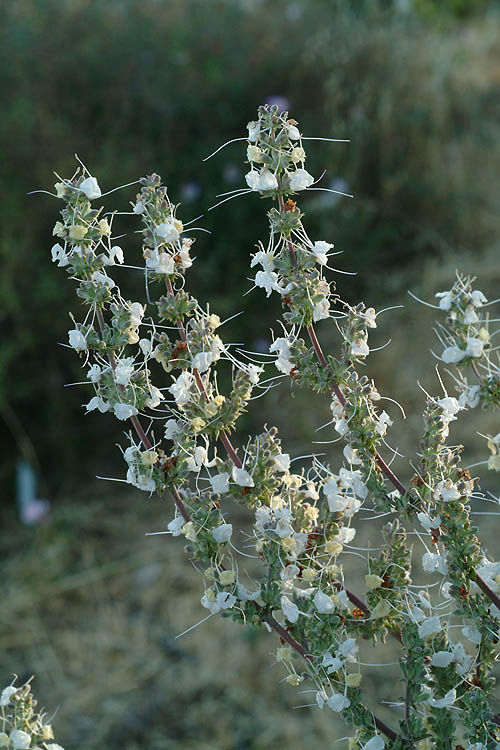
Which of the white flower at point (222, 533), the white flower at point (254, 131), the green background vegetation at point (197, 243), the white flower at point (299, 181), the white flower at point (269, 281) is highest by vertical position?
the white flower at point (254, 131)

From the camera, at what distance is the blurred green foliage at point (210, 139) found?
113 inches

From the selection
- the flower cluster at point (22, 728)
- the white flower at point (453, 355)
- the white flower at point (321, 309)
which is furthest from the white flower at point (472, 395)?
the flower cluster at point (22, 728)

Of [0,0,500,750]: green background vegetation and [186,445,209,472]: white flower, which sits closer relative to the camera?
[186,445,209,472]: white flower

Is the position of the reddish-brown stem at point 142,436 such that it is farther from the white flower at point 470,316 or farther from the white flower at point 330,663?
the white flower at point 470,316

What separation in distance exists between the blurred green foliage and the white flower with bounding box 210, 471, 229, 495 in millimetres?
1929

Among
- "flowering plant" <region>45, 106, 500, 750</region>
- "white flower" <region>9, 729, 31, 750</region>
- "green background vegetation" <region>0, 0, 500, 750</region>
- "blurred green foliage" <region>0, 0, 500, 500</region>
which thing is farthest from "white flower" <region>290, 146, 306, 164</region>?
"blurred green foliage" <region>0, 0, 500, 500</region>

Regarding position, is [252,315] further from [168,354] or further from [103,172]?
[168,354]

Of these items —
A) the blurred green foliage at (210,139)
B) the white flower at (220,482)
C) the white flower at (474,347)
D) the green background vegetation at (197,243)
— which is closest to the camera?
the white flower at (474,347)

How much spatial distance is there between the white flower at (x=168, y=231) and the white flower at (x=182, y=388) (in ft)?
0.39

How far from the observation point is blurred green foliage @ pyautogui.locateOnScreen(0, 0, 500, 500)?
2.86m

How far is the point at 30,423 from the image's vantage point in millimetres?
2973

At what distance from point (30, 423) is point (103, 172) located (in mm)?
900

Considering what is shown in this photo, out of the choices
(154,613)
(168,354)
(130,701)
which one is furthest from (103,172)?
(168,354)

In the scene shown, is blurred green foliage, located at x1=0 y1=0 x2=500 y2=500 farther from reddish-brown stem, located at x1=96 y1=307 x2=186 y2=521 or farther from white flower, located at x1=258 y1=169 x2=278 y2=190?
white flower, located at x1=258 y1=169 x2=278 y2=190
